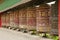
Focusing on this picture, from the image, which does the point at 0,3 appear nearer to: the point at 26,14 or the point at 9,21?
the point at 9,21

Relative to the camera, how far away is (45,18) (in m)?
16.6

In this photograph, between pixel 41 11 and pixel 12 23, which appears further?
pixel 12 23

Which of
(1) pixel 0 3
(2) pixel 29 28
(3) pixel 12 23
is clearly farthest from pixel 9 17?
(1) pixel 0 3

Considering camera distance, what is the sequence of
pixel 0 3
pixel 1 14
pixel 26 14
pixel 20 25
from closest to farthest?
pixel 26 14 < pixel 20 25 < pixel 1 14 < pixel 0 3

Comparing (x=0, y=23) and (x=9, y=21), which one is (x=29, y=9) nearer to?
(x=9, y=21)

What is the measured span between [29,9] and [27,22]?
5.10ft

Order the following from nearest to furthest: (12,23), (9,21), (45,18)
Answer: (45,18) → (12,23) → (9,21)

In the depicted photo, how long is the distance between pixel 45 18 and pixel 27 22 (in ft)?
18.1

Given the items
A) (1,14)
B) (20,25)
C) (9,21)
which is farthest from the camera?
(1,14)

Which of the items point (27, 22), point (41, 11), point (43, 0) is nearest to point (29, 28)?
point (27, 22)

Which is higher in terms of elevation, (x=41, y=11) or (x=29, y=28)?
(x=41, y=11)

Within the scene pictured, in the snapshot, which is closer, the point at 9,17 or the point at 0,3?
the point at 9,17

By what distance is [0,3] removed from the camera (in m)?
43.8

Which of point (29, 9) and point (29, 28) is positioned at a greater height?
point (29, 9)
